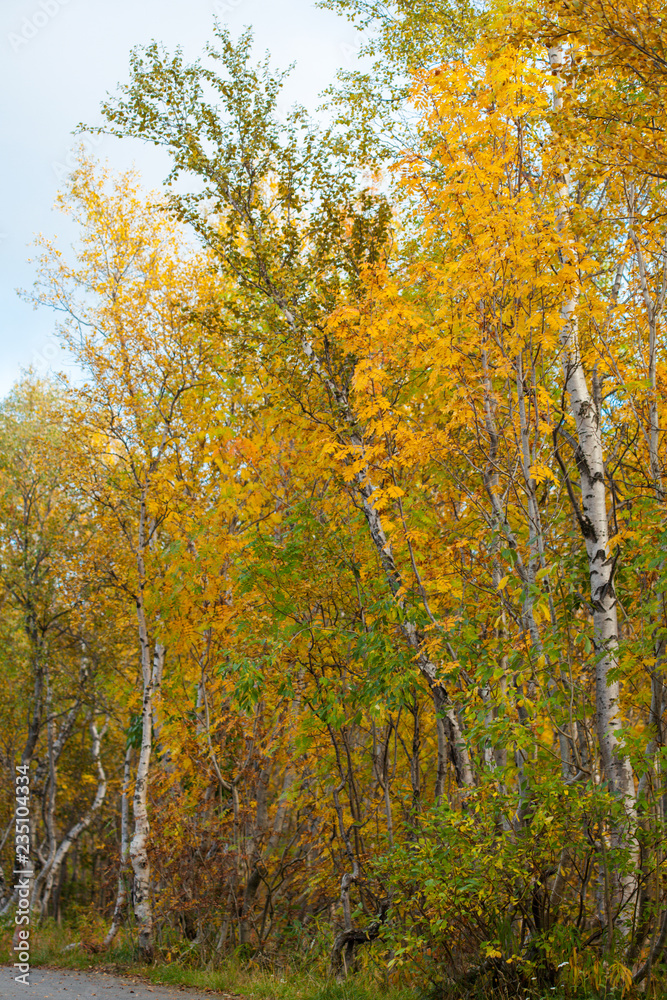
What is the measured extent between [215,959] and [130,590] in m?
4.76

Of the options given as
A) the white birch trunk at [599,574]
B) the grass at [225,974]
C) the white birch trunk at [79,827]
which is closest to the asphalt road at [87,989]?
the grass at [225,974]

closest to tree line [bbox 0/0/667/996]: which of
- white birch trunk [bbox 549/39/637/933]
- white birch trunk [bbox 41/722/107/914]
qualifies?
white birch trunk [bbox 549/39/637/933]

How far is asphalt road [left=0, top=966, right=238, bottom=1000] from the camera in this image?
6.66 m

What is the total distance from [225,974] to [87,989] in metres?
1.55

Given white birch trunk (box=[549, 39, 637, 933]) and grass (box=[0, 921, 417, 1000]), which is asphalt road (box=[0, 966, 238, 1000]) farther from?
white birch trunk (box=[549, 39, 637, 933])

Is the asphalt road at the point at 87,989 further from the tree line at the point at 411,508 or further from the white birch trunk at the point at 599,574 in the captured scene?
the white birch trunk at the point at 599,574

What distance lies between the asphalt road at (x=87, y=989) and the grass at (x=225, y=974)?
167 millimetres

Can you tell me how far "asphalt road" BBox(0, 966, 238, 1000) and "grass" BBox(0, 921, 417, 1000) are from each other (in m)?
0.17

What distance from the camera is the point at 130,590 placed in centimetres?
1041

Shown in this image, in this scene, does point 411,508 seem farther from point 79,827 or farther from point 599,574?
point 79,827

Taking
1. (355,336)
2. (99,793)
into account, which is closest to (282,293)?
(355,336)

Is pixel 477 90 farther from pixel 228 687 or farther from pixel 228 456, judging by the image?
pixel 228 687

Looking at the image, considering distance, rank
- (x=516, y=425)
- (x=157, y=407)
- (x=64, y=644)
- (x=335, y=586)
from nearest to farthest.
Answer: (x=516, y=425) → (x=335, y=586) → (x=157, y=407) → (x=64, y=644)

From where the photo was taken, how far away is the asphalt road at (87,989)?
6660 millimetres
